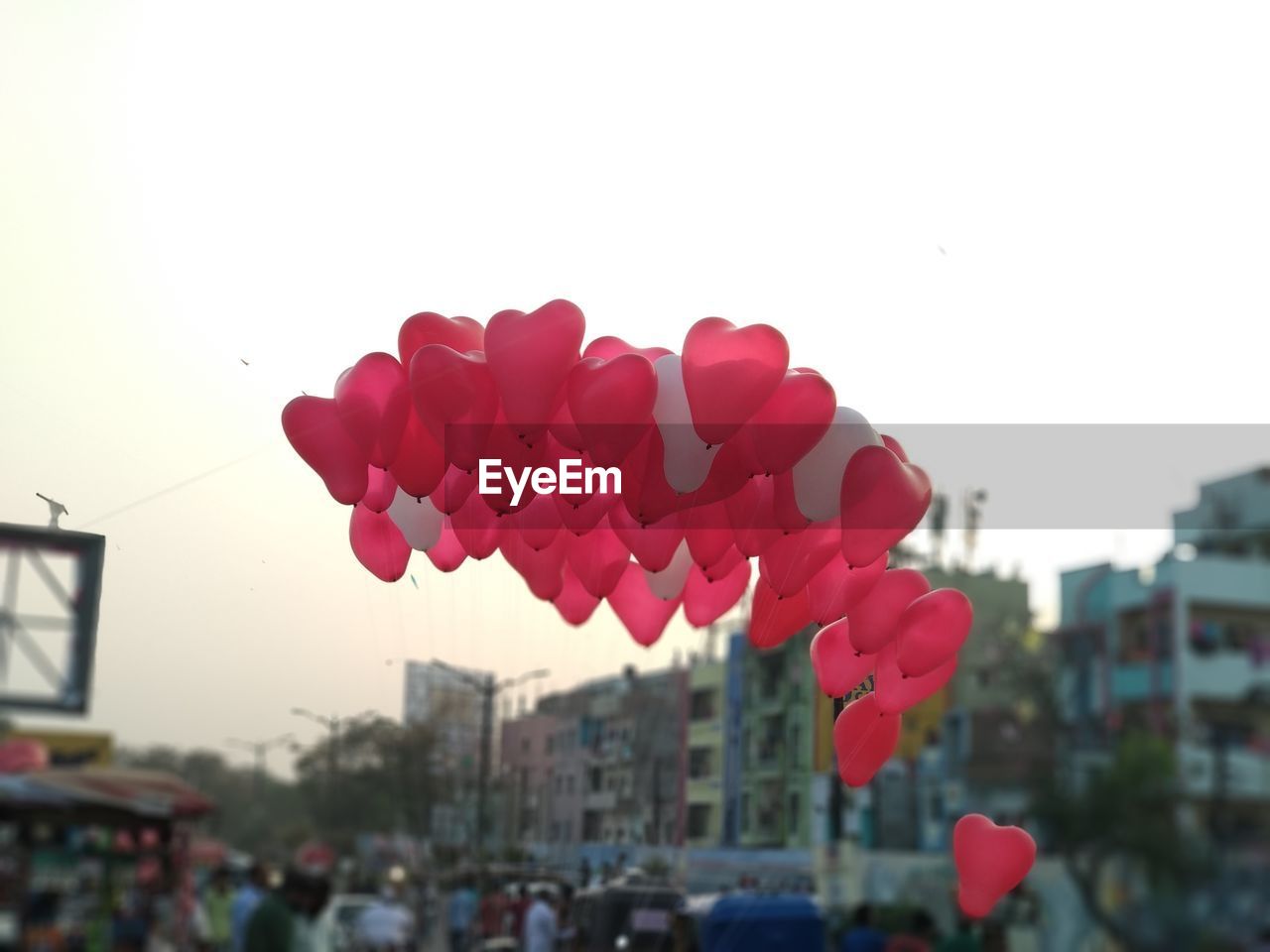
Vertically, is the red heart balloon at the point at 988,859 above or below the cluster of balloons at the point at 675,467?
below

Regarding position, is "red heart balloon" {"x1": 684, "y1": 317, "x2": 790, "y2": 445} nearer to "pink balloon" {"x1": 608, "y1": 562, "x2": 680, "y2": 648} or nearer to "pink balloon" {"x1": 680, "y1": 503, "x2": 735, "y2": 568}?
"pink balloon" {"x1": 680, "y1": 503, "x2": 735, "y2": 568}

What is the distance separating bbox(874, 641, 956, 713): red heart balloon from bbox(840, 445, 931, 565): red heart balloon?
46 centimetres

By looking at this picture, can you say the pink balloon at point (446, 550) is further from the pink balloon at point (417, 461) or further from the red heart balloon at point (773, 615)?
the red heart balloon at point (773, 615)

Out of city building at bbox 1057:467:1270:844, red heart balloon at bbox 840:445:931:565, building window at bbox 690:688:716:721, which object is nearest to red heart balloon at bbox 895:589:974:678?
red heart balloon at bbox 840:445:931:565

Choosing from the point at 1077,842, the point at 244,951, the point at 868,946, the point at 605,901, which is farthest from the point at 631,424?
Result: the point at 1077,842

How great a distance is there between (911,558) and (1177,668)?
171 inches

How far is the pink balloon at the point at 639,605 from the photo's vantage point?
19.2 feet

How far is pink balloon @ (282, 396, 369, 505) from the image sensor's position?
4.70m

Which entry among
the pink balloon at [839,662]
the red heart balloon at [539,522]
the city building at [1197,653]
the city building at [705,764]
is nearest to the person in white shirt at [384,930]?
the red heart balloon at [539,522]

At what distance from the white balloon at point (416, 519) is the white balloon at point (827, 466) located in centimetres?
139

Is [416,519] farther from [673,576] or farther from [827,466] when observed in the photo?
[827,466]

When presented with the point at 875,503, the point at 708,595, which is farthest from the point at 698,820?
the point at 875,503

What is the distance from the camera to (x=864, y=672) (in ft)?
16.4

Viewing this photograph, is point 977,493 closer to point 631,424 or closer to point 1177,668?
point 1177,668
